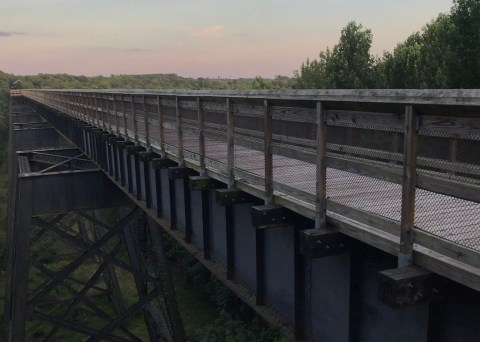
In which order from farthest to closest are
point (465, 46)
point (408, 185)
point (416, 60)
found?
point (416, 60)
point (465, 46)
point (408, 185)

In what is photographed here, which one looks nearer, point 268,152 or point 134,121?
point 268,152

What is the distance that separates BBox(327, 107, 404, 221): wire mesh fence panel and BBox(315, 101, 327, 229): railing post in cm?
6

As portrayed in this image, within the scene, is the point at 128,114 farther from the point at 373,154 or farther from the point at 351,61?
the point at 351,61

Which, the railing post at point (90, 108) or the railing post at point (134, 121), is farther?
the railing post at point (90, 108)

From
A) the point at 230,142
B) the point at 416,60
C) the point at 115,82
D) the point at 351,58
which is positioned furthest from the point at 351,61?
the point at 115,82

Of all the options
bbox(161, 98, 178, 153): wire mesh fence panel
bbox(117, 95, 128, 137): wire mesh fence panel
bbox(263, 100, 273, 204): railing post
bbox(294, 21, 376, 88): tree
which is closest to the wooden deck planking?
bbox(263, 100, 273, 204): railing post

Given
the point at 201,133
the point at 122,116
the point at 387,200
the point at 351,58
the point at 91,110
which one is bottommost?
the point at 387,200

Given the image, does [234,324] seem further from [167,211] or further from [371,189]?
[371,189]

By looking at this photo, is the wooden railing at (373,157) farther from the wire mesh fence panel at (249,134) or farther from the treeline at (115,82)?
the treeline at (115,82)

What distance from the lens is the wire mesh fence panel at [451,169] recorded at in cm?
342

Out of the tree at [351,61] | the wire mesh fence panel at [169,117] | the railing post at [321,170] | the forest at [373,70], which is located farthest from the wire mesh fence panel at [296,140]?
the tree at [351,61]

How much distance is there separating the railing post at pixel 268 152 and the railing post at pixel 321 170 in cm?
94

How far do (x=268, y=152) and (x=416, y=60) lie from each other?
1271 inches

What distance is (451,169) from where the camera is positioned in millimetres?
3627
